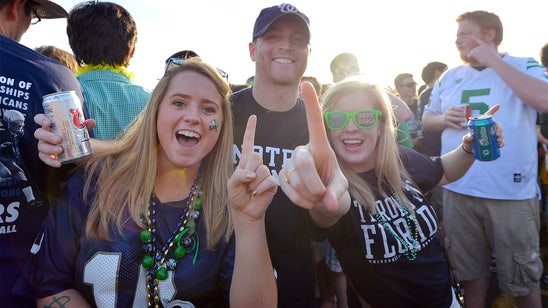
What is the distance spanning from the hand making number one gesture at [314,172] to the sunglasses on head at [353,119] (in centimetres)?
83

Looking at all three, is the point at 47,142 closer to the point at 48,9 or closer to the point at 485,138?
the point at 48,9

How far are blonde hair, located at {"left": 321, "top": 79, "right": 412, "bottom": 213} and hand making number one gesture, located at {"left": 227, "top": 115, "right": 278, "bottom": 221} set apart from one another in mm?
767

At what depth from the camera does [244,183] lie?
1.43 metres

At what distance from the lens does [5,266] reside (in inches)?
61.6

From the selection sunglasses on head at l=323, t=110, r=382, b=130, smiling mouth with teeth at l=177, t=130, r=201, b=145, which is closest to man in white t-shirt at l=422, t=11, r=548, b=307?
sunglasses on head at l=323, t=110, r=382, b=130

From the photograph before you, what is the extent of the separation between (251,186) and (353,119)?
1018mm

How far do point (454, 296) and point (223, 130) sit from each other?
5.84 feet

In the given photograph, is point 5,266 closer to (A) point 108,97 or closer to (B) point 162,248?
(B) point 162,248

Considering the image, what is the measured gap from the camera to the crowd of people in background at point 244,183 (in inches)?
60.7

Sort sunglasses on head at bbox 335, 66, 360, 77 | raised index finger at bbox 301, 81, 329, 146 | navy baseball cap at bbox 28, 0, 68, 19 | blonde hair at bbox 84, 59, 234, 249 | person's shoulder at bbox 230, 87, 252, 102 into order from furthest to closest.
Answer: sunglasses on head at bbox 335, 66, 360, 77 < person's shoulder at bbox 230, 87, 252, 102 < navy baseball cap at bbox 28, 0, 68, 19 < blonde hair at bbox 84, 59, 234, 249 < raised index finger at bbox 301, 81, 329, 146

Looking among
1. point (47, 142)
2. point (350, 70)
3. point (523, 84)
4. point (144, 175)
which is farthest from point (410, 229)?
point (350, 70)

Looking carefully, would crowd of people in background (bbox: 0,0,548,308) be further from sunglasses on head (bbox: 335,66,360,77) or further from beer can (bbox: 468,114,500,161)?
sunglasses on head (bbox: 335,66,360,77)

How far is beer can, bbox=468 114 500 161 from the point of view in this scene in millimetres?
2250

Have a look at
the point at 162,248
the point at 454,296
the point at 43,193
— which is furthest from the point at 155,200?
the point at 454,296
